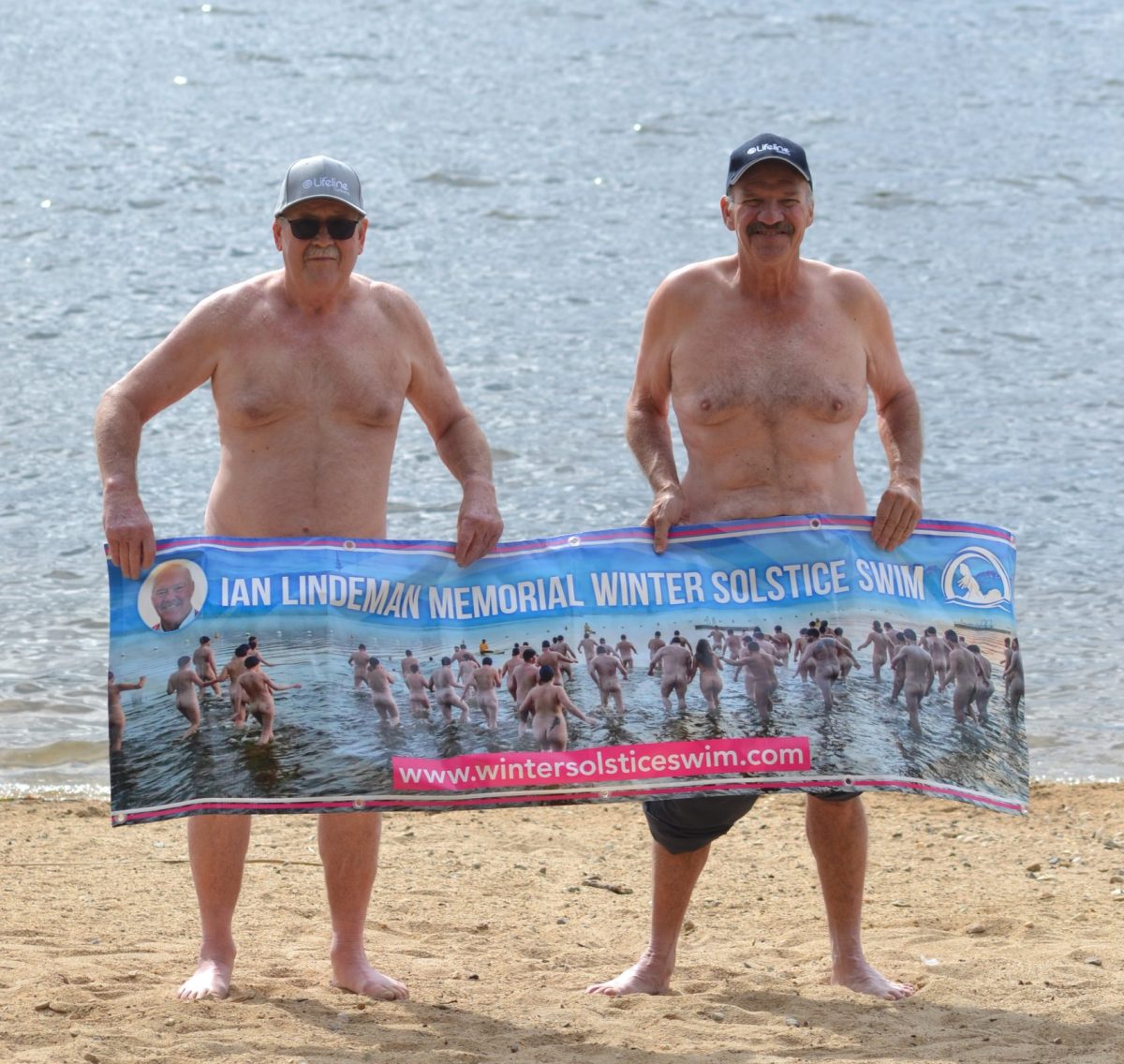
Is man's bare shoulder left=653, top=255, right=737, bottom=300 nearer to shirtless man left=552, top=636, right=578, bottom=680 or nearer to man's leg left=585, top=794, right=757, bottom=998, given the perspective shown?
shirtless man left=552, top=636, right=578, bottom=680

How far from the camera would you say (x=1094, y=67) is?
21.5 m

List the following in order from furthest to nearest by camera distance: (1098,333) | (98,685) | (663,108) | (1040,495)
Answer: (663,108)
(1098,333)
(1040,495)
(98,685)

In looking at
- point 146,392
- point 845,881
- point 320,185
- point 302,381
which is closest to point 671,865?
point 845,881

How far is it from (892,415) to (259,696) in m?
2.04

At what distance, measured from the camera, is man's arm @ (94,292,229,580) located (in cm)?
498

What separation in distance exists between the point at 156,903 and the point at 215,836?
1177 millimetres

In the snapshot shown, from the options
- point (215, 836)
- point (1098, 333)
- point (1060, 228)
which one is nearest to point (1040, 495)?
point (1098, 333)

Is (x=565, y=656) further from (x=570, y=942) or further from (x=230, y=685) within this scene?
(x=570, y=942)

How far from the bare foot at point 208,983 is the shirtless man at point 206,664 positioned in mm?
838

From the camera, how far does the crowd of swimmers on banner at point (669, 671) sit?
5.00 metres

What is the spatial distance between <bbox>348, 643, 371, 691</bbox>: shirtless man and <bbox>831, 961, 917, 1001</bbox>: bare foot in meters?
1.65

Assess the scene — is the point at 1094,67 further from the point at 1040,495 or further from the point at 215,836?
the point at 215,836

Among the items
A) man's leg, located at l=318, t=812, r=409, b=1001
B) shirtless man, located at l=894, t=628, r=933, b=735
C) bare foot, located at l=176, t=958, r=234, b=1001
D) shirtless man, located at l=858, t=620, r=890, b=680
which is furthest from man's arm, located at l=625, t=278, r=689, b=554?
bare foot, located at l=176, t=958, r=234, b=1001

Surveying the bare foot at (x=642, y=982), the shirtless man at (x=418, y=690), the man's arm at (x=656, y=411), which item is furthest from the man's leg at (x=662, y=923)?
the man's arm at (x=656, y=411)
